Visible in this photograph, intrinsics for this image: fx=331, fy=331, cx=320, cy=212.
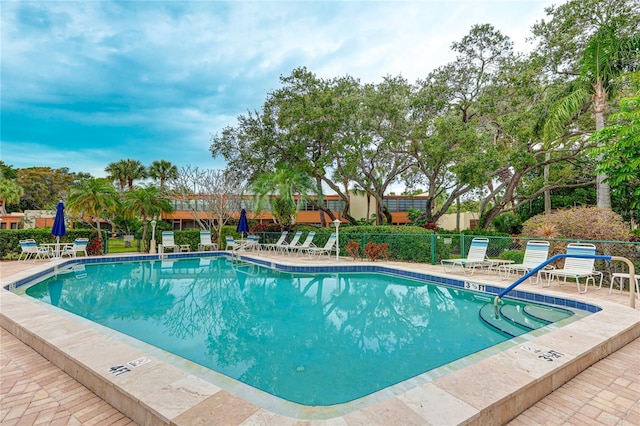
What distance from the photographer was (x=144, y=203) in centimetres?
1678

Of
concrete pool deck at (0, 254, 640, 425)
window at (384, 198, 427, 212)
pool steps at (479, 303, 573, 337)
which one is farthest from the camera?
window at (384, 198, 427, 212)

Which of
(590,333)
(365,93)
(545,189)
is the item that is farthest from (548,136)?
(590,333)

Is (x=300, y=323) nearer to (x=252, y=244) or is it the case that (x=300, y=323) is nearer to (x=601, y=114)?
(x=252, y=244)

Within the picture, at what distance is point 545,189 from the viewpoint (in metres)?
17.0

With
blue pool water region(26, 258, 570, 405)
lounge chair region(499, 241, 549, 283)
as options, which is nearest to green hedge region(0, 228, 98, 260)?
blue pool water region(26, 258, 570, 405)

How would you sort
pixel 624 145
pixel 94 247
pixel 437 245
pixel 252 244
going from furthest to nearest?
pixel 252 244, pixel 94 247, pixel 437 245, pixel 624 145

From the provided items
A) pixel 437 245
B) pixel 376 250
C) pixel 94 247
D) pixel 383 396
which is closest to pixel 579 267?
pixel 437 245

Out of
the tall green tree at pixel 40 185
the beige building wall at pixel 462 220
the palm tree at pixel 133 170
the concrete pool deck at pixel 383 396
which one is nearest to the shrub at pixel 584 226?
the concrete pool deck at pixel 383 396

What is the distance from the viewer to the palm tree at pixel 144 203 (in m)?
16.7

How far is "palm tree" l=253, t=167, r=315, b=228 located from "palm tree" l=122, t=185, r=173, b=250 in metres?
5.08

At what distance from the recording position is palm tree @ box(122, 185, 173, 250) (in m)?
16.7

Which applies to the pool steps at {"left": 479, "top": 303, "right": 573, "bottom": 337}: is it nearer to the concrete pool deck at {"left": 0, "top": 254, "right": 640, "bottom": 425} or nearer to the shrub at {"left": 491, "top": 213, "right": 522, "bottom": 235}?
the concrete pool deck at {"left": 0, "top": 254, "right": 640, "bottom": 425}

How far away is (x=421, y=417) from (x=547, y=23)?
60.5ft

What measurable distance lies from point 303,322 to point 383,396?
311 centimetres
